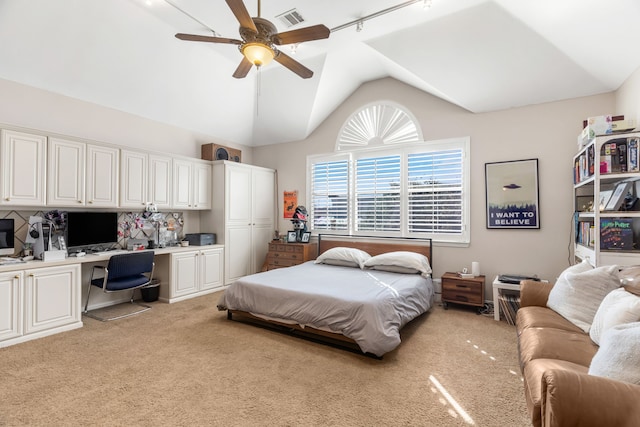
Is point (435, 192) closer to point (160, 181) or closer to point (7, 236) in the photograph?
point (160, 181)

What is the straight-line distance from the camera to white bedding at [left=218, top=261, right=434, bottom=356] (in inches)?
104

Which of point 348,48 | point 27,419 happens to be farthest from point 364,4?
point 27,419

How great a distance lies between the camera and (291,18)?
3.31 m

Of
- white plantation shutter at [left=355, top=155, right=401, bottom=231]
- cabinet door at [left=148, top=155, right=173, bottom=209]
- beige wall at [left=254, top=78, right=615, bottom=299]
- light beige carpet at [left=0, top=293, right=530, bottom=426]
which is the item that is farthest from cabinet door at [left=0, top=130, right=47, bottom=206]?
beige wall at [left=254, top=78, right=615, bottom=299]

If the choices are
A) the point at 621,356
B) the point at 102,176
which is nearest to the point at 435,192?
the point at 621,356

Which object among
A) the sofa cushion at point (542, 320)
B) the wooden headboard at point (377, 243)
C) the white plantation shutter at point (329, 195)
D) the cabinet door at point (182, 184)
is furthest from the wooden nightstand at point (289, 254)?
the sofa cushion at point (542, 320)

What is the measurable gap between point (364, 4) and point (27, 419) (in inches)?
166

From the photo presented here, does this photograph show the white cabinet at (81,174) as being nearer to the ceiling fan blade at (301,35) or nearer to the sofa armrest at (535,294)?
the ceiling fan blade at (301,35)

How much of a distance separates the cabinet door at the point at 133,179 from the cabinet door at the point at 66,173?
1.47 feet

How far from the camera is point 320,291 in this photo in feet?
10.2

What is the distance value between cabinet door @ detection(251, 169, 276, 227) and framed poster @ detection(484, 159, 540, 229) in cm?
371

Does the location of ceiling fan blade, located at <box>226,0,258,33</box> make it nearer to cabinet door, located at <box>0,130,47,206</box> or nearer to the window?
cabinet door, located at <box>0,130,47,206</box>

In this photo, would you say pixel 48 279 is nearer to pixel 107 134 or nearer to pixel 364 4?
pixel 107 134

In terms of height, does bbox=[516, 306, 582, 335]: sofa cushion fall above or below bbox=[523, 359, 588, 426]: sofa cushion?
above
